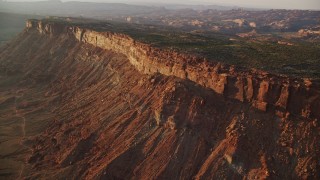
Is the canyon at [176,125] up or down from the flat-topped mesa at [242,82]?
down

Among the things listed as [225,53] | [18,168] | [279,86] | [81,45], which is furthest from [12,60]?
[279,86]

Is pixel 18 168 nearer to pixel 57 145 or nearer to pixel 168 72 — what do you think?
pixel 57 145

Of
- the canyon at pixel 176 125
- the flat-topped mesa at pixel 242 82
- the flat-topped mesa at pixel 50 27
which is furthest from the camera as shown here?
the flat-topped mesa at pixel 50 27

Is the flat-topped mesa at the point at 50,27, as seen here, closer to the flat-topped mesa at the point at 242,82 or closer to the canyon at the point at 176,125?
the canyon at the point at 176,125

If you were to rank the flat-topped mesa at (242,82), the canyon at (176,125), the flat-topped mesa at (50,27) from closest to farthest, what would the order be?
1. the canyon at (176,125)
2. the flat-topped mesa at (242,82)
3. the flat-topped mesa at (50,27)

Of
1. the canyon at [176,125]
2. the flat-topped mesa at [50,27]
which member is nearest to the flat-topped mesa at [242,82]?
the canyon at [176,125]
